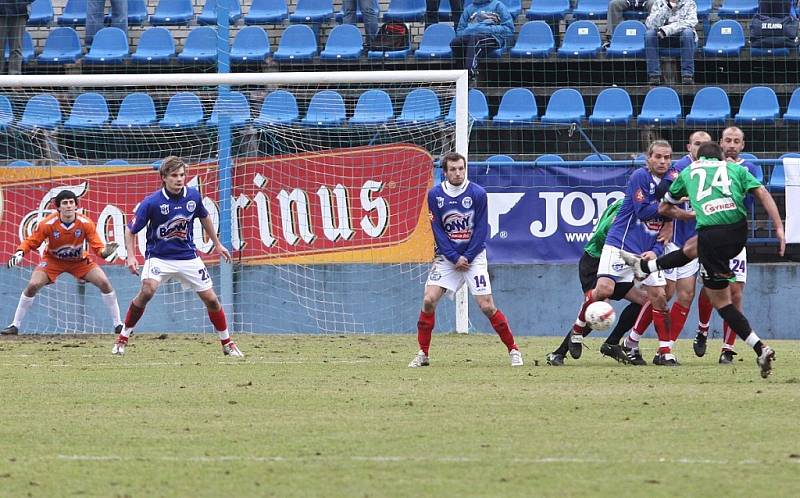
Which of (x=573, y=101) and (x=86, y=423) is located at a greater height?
(x=573, y=101)

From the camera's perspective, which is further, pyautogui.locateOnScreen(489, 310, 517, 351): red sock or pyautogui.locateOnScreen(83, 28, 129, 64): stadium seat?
pyautogui.locateOnScreen(83, 28, 129, 64): stadium seat

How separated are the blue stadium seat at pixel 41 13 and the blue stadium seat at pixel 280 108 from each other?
5.27 meters

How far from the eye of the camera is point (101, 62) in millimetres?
20906

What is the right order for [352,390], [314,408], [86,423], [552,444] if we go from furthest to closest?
1. [352,390]
2. [314,408]
3. [86,423]
4. [552,444]

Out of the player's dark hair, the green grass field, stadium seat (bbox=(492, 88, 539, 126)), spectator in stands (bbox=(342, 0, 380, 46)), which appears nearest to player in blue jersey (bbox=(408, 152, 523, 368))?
the green grass field

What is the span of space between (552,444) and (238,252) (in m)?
11.3

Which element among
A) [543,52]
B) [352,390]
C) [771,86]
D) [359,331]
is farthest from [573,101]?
[352,390]

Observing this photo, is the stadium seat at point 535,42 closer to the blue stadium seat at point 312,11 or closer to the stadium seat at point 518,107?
the stadium seat at point 518,107

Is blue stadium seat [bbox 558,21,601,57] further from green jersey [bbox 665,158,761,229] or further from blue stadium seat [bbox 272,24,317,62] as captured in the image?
green jersey [bbox 665,158,761,229]

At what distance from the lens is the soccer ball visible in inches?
445

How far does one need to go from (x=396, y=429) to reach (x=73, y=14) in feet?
54.5

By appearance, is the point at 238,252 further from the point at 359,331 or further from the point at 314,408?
the point at 314,408

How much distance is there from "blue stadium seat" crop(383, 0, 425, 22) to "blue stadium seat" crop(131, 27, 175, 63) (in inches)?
139

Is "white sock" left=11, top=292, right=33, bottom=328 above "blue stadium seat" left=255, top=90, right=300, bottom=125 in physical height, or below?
below
